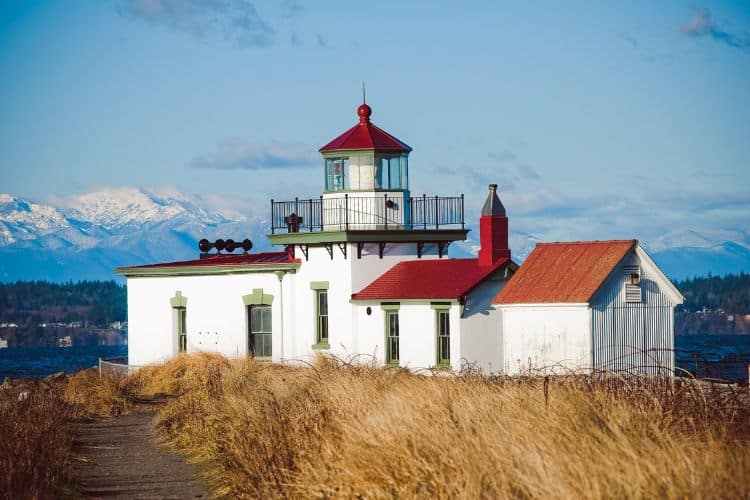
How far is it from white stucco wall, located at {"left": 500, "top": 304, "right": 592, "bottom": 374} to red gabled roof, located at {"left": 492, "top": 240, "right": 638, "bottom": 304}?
20cm

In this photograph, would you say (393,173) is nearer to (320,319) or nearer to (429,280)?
(429,280)

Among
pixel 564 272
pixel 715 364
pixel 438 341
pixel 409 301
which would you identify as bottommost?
pixel 715 364

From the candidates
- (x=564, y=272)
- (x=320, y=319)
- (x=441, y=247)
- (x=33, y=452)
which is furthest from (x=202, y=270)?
(x=33, y=452)

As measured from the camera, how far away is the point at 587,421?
11812mm

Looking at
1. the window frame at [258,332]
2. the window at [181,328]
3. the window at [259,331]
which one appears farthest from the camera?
the window at [181,328]

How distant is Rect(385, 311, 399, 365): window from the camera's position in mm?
28781

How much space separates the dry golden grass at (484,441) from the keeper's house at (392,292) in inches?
305

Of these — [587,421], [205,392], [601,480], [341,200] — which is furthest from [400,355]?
[601,480]

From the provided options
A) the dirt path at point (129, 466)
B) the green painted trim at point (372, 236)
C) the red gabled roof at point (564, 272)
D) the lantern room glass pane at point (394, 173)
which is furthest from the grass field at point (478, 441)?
the lantern room glass pane at point (394, 173)

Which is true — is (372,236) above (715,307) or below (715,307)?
above

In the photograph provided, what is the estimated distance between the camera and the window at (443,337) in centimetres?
2775

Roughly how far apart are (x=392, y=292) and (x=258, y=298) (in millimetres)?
4270

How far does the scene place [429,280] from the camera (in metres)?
28.6

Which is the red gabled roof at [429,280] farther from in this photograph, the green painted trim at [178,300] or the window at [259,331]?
the green painted trim at [178,300]
